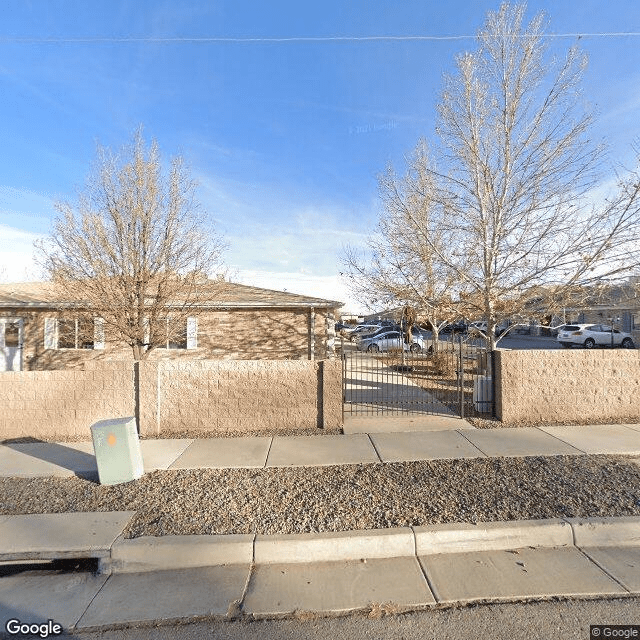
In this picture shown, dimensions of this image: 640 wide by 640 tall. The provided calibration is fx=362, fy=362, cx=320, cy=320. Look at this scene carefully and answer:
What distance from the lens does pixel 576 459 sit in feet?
16.3

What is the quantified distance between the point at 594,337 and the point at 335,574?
31878 millimetres

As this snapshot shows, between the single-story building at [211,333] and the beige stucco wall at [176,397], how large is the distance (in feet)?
18.4

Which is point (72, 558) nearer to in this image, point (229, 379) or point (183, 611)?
point (183, 611)

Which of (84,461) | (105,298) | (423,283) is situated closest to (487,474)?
(84,461)

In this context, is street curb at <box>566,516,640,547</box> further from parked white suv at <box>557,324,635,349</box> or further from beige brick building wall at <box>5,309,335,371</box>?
parked white suv at <box>557,324,635,349</box>

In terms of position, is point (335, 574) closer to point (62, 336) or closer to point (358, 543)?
point (358, 543)

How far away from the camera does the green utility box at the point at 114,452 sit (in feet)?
14.4

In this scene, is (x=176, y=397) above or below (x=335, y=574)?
above

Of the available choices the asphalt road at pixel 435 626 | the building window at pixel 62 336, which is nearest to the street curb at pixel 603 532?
the asphalt road at pixel 435 626

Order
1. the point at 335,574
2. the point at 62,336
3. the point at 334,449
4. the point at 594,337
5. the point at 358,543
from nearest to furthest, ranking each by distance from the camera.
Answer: the point at 335,574, the point at 358,543, the point at 334,449, the point at 62,336, the point at 594,337

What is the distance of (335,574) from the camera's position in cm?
292

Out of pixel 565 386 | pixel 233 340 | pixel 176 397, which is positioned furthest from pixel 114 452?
pixel 233 340

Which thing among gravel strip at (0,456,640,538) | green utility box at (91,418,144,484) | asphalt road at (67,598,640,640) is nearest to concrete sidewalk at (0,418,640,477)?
→ gravel strip at (0,456,640,538)

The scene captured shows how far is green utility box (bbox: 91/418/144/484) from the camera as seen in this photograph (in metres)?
4.38
